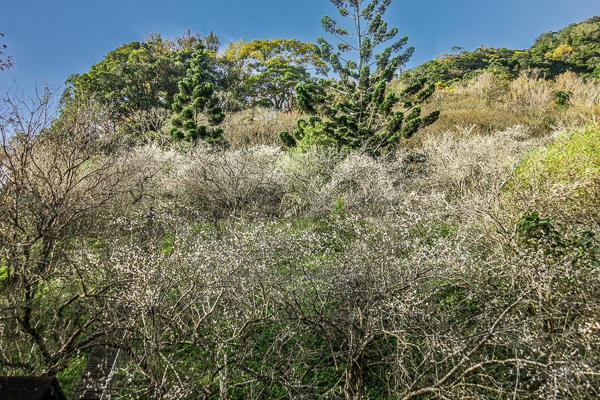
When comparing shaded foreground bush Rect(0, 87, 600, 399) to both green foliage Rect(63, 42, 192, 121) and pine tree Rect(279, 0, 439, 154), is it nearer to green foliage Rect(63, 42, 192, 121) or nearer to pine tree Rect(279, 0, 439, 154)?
pine tree Rect(279, 0, 439, 154)

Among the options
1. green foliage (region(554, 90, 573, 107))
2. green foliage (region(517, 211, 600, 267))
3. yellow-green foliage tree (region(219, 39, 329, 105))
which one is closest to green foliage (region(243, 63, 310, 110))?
yellow-green foliage tree (region(219, 39, 329, 105))

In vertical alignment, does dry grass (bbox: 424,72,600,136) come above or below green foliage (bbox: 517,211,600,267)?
above

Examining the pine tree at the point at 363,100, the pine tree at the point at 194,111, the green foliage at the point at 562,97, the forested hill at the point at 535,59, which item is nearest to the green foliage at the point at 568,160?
the pine tree at the point at 363,100

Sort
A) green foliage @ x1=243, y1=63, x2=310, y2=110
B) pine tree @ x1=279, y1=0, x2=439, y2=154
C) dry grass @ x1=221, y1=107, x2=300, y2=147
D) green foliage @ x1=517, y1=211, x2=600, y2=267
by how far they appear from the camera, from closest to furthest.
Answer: green foliage @ x1=517, y1=211, x2=600, y2=267 < pine tree @ x1=279, y1=0, x2=439, y2=154 < dry grass @ x1=221, y1=107, x2=300, y2=147 < green foliage @ x1=243, y1=63, x2=310, y2=110

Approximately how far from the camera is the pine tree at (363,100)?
12.5 m

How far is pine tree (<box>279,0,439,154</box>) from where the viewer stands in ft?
41.0

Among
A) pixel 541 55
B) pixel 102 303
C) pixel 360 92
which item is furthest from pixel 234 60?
pixel 541 55

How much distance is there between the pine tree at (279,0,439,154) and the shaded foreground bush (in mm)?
4758

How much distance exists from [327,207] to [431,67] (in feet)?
90.0

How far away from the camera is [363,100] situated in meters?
13.0

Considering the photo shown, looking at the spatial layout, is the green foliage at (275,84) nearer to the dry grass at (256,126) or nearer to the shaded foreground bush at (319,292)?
the dry grass at (256,126)

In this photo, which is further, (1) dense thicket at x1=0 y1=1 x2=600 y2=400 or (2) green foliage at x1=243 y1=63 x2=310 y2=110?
(2) green foliage at x1=243 y1=63 x2=310 y2=110

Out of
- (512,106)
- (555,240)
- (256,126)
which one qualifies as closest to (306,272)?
(555,240)

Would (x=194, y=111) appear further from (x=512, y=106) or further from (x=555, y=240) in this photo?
(x=512, y=106)
